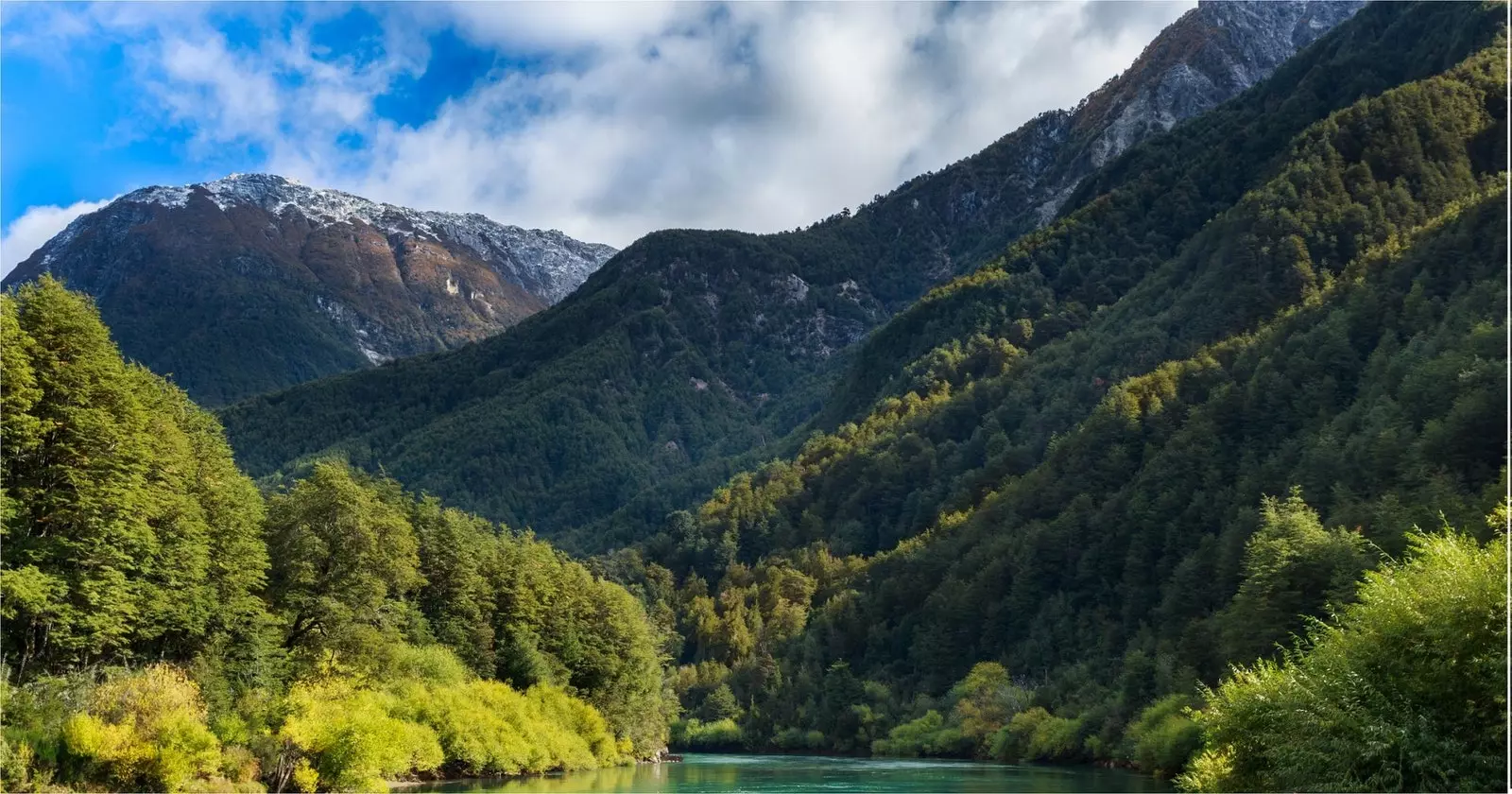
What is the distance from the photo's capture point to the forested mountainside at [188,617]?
56844 mm

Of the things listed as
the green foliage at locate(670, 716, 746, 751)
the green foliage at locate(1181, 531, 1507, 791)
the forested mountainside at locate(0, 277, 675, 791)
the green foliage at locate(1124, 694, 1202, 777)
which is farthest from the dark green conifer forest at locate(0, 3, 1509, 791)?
the green foliage at locate(670, 716, 746, 751)

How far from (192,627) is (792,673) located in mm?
131758

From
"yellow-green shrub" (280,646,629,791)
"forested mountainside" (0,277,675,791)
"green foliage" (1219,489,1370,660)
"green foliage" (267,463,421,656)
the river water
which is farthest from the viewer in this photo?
"green foliage" (1219,489,1370,660)

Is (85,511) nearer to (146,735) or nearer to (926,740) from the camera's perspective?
(146,735)

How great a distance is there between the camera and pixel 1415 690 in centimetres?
3838

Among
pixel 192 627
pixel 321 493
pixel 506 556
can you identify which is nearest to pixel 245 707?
pixel 192 627

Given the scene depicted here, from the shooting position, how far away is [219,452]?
83000mm

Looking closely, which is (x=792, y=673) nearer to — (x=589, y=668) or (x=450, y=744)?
(x=589, y=668)

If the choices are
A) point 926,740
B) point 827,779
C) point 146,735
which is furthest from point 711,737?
point 146,735

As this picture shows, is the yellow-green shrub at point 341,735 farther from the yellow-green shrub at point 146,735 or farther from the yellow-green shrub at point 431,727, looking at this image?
the yellow-green shrub at point 146,735

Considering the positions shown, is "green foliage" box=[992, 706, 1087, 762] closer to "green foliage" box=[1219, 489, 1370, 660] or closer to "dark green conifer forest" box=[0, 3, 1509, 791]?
"dark green conifer forest" box=[0, 3, 1509, 791]

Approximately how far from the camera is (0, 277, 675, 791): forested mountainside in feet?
186

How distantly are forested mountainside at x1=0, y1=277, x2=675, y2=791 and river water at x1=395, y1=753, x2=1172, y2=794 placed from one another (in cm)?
408

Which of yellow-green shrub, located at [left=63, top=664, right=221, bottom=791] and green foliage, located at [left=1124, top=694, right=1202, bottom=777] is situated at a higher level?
yellow-green shrub, located at [left=63, top=664, right=221, bottom=791]
